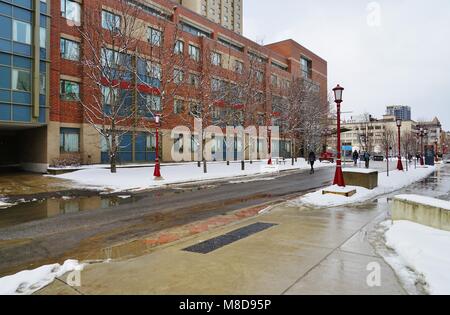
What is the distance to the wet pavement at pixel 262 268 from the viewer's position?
4281 millimetres

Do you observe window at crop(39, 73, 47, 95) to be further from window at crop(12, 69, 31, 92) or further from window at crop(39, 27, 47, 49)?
window at crop(39, 27, 47, 49)

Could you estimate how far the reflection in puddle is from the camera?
1011cm

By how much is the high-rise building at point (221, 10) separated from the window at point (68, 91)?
208 feet

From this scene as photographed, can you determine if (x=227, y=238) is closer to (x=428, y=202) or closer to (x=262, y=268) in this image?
(x=262, y=268)

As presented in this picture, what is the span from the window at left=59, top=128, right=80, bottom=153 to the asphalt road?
17.6 meters

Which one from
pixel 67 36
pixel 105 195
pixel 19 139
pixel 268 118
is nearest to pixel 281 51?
pixel 268 118

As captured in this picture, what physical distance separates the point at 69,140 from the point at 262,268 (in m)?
28.0

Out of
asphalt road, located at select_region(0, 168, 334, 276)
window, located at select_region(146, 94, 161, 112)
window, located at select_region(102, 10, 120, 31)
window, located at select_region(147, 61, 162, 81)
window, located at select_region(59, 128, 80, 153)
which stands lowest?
asphalt road, located at select_region(0, 168, 334, 276)

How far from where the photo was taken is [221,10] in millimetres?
93938

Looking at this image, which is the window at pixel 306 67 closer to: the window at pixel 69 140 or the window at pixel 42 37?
the window at pixel 69 140

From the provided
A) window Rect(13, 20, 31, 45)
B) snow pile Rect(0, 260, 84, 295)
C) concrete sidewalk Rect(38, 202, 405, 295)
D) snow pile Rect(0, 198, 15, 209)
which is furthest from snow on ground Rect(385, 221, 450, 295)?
window Rect(13, 20, 31, 45)

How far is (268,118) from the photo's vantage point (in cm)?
3694

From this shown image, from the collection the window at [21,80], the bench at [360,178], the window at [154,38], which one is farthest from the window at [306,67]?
the bench at [360,178]

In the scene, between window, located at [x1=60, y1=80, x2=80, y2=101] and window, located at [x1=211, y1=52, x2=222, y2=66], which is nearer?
window, located at [x1=60, y1=80, x2=80, y2=101]
